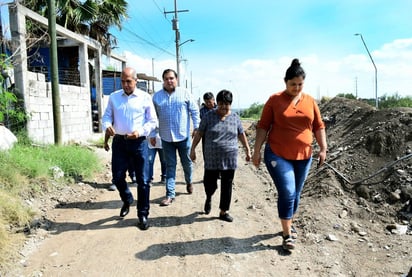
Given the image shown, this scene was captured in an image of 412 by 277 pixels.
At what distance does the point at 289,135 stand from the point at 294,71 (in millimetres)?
630

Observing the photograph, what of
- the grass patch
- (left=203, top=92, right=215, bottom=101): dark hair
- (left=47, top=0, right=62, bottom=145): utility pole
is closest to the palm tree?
(left=47, top=0, right=62, bottom=145): utility pole

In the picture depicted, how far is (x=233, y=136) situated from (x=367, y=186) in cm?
222

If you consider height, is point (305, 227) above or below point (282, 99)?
below

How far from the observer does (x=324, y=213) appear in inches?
172

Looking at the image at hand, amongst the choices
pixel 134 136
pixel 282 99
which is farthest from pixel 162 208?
pixel 282 99

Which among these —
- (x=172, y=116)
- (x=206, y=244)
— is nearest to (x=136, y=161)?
(x=172, y=116)

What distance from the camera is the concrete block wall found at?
8.20m

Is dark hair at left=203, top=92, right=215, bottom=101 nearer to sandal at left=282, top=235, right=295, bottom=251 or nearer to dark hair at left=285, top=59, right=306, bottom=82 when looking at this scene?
dark hair at left=285, top=59, right=306, bottom=82

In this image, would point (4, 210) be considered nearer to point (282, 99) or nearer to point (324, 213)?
point (282, 99)

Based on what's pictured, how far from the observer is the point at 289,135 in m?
3.37

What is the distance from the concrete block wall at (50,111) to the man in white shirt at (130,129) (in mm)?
4759

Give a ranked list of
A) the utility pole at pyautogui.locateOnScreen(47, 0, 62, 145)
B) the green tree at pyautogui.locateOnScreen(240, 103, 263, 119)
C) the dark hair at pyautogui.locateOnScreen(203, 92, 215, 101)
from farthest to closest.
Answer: the green tree at pyautogui.locateOnScreen(240, 103, 263, 119)
the utility pole at pyautogui.locateOnScreen(47, 0, 62, 145)
the dark hair at pyautogui.locateOnScreen(203, 92, 215, 101)

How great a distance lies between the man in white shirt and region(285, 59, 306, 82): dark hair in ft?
5.77

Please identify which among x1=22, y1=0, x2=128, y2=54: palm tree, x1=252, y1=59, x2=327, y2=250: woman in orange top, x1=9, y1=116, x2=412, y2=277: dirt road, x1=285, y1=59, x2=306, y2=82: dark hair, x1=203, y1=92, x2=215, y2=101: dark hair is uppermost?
x1=22, y1=0, x2=128, y2=54: palm tree
